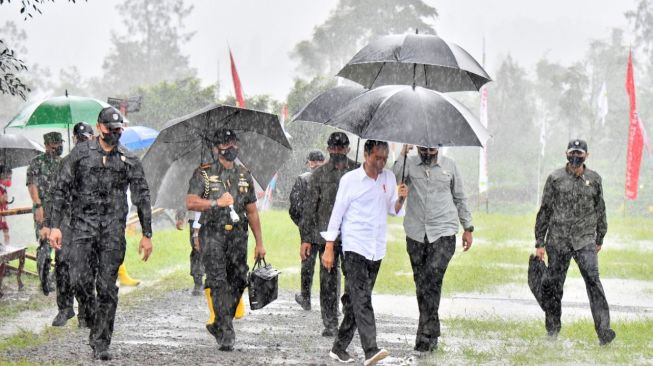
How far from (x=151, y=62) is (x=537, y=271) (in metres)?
84.2

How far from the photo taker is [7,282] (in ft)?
44.2

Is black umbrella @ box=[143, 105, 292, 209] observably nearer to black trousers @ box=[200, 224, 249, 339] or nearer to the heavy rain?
the heavy rain

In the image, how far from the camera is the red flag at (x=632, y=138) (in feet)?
88.0

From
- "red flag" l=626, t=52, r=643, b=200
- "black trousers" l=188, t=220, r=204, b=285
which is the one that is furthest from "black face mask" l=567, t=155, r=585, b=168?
"red flag" l=626, t=52, r=643, b=200

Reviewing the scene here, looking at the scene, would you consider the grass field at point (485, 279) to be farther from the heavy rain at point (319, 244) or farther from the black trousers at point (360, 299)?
the black trousers at point (360, 299)

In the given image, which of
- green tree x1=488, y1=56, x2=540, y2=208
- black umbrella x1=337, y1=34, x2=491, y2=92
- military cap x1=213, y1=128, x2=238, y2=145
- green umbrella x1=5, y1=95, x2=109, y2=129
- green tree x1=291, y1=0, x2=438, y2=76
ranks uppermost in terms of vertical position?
green tree x1=291, y1=0, x2=438, y2=76

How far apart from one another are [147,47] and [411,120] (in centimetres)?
8672

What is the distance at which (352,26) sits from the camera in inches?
2623

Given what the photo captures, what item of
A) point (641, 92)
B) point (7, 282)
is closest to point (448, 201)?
point (7, 282)

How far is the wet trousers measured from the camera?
8172 mm

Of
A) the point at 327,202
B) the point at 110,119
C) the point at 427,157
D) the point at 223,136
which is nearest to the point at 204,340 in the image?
the point at 327,202

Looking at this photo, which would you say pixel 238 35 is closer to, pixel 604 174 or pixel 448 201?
pixel 604 174

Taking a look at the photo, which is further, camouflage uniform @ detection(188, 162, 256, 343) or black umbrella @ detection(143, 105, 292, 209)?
black umbrella @ detection(143, 105, 292, 209)

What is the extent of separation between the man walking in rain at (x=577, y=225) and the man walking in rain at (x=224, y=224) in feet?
9.51
